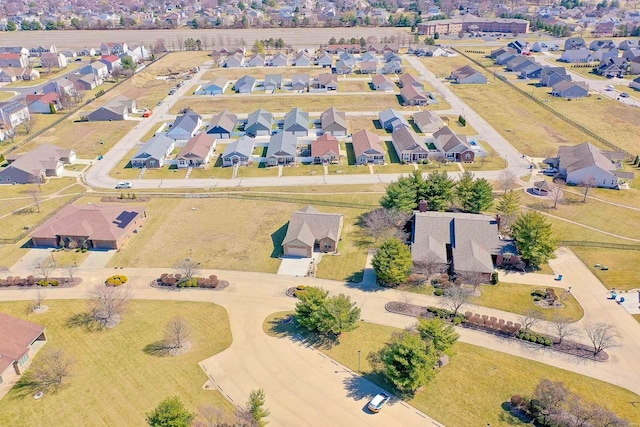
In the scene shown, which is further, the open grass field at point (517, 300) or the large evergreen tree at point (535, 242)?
the large evergreen tree at point (535, 242)

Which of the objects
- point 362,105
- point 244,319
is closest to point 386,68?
point 362,105

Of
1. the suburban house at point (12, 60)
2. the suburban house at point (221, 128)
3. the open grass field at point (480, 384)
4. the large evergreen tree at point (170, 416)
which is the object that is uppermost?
the suburban house at point (12, 60)

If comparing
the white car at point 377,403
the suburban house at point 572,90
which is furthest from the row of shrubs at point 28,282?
the suburban house at point 572,90

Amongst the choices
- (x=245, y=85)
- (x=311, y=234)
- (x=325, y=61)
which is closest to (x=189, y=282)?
(x=311, y=234)

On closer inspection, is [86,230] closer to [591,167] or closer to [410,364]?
[410,364]

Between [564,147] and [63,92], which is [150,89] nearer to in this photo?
[63,92]

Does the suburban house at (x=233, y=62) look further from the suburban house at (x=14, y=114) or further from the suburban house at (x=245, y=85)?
the suburban house at (x=14, y=114)

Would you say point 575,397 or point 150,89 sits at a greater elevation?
point 150,89

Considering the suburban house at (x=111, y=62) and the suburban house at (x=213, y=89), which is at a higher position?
the suburban house at (x=111, y=62)
